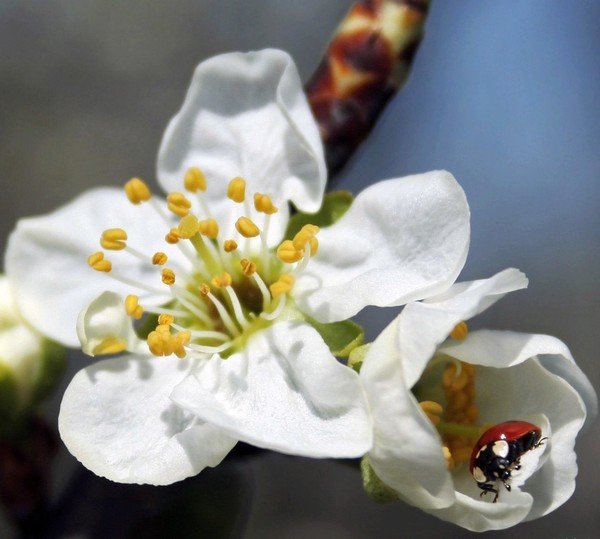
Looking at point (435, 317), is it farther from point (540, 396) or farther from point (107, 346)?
point (107, 346)

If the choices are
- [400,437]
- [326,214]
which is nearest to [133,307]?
[326,214]

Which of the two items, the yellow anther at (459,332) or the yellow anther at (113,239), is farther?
the yellow anther at (113,239)

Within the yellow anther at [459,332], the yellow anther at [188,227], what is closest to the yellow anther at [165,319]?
the yellow anther at [188,227]

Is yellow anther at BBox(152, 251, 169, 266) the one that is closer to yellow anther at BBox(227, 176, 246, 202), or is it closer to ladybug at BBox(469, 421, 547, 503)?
yellow anther at BBox(227, 176, 246, 202)

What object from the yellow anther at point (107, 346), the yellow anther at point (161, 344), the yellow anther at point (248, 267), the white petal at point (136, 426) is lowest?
the white petal at point (136, 426)

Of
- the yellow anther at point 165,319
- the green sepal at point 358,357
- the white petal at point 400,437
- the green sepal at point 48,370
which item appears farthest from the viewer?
the green sepal at point 48,370

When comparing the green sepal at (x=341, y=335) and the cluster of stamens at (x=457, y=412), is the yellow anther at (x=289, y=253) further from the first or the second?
the cluster of stamens at (x=457, y=412)
